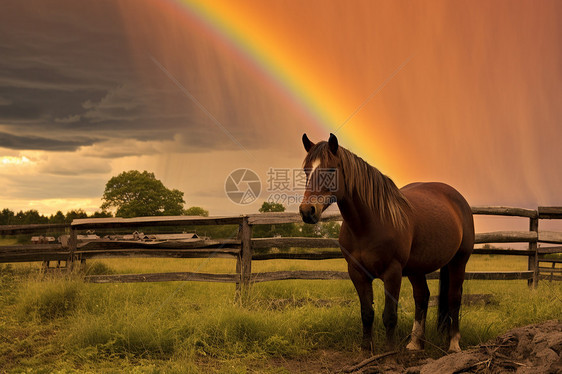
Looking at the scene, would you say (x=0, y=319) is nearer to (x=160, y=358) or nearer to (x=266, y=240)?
(x=160, y=358)

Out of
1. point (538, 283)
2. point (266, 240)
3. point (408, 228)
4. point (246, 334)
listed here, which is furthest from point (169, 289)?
point (538, 283)

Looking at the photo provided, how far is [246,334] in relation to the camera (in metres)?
5.61

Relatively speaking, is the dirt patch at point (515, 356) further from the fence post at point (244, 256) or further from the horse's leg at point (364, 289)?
the fence post at point (244, 256)

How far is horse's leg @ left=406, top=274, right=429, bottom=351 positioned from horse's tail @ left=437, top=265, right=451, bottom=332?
1.14ft

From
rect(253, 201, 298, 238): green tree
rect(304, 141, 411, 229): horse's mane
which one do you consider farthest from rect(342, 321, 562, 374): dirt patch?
rect(253, 201, 298, 238): green tree

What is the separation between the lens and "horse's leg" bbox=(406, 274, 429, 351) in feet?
17.9

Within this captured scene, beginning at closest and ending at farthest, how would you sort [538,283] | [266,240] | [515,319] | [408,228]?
1. [408,228]
2. [515,319]
3. [266,240]
4. [538,283]

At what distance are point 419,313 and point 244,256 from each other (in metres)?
3.47

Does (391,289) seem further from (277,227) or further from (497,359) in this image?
(277,227)

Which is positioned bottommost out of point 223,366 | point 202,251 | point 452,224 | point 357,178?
point 223,366

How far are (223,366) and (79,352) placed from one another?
1.68 meters

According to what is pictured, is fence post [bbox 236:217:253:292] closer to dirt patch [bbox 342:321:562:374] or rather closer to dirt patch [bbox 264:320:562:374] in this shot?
dirt patch [bbox 264:320:562:374]

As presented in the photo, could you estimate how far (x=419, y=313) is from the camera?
18.5 feet

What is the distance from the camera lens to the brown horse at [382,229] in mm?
4272
